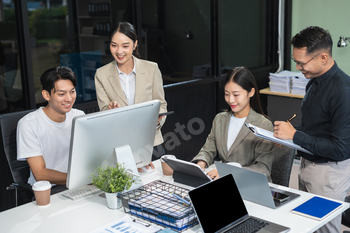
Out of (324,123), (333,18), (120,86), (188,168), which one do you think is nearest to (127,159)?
(188,168)

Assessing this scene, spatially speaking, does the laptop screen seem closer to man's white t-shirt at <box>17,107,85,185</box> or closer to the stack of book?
man's white t-shirt at <box>17,107,85,185</box>

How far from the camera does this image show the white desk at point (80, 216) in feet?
5.56

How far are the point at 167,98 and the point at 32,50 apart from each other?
1.50 meters

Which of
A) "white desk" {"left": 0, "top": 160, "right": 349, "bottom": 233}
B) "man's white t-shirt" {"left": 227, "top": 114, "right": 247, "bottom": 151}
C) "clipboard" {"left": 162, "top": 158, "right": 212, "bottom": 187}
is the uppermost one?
"man's white t-shirt" {"left": 227, "top": 114, "right": 247, "bottom": 151}

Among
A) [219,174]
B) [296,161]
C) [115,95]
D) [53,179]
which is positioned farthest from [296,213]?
[296,161]

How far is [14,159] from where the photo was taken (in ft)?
7.70

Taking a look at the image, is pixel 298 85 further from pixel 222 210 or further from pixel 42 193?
pixel 42 193

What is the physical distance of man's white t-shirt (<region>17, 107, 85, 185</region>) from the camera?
2.23m

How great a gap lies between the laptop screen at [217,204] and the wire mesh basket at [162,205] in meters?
0.10

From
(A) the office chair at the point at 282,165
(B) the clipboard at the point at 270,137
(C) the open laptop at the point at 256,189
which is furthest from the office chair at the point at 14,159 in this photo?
(A) the office chair at the point at 282,165

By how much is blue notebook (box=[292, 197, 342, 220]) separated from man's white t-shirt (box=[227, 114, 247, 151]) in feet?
2.11

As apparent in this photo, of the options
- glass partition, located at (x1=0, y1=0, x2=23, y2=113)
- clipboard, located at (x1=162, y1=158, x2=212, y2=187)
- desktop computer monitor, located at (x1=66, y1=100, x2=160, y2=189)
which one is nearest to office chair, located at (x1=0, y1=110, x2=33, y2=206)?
desktop computer monitor, located at (x1=66, y1=100, x2=160, y2=189)

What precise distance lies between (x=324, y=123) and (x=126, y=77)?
138 cm

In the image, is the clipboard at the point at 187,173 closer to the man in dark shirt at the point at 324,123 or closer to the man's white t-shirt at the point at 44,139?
the man in dark shirt at the point at 324,123
